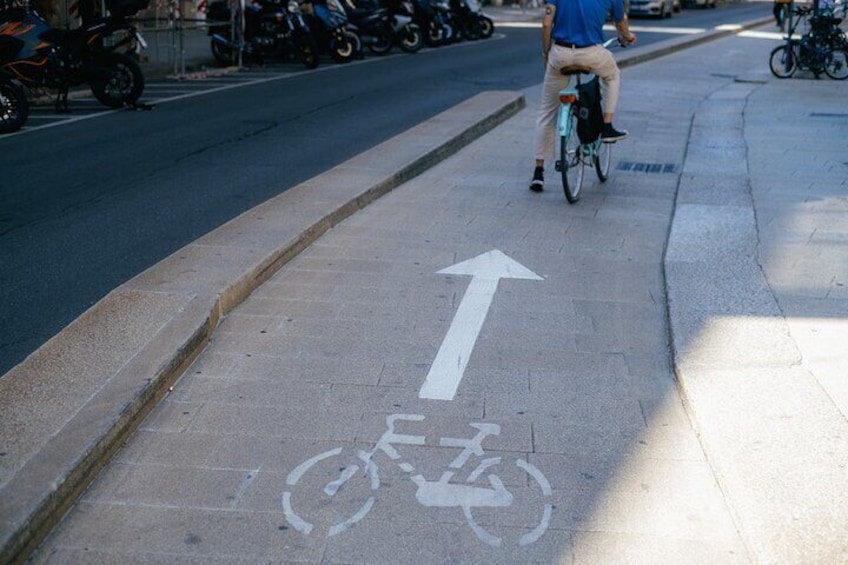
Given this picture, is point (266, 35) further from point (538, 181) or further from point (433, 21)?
point (538, 181)

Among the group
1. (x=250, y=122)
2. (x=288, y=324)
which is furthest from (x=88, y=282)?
(x=250, y=122)

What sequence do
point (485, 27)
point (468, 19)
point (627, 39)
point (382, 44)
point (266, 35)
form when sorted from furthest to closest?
point (485, 27), point (468, 19), point (382, 44), point (266, 35), point (627, 39)

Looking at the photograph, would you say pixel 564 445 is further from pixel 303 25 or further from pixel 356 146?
pixel 303 25

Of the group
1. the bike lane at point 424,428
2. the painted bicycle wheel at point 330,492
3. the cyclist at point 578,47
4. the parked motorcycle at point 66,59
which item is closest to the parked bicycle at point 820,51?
the parked motorcycle at point 66,59

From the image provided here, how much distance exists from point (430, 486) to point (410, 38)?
960 inches

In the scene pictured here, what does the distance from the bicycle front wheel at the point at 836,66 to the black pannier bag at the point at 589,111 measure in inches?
461

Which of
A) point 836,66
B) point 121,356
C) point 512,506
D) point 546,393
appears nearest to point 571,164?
point 546,393

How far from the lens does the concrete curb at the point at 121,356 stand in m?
4.19

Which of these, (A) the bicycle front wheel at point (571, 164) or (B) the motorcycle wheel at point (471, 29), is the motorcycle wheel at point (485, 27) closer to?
(B) the motorcycle wheel at point (471, 29)

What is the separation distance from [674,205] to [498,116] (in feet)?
18.3

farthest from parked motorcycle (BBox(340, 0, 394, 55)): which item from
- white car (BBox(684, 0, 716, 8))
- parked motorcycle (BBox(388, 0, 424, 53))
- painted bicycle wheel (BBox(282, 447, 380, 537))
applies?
white car (BBox(684, 0, 716, 8))

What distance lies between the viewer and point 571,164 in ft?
31.7

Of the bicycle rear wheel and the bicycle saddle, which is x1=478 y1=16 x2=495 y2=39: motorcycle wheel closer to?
the bicycle rear wheel

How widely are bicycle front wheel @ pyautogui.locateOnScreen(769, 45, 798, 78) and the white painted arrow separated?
45.2ft
